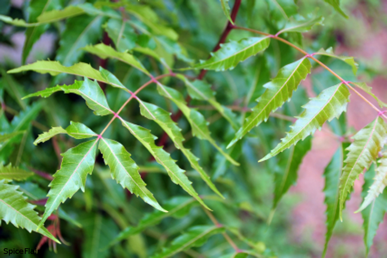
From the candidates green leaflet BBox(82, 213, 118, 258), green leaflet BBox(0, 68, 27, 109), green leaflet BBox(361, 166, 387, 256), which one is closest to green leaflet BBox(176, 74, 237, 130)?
green leaflet BBox(361, 166, 387, 256)

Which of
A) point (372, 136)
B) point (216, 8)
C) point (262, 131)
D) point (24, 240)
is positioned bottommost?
point (24, 240)

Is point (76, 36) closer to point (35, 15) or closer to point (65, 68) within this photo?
point (35, 15)


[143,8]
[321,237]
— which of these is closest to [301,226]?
[321,237]

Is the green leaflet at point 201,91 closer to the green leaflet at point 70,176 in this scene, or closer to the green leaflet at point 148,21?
the green leaflet at point 148,21

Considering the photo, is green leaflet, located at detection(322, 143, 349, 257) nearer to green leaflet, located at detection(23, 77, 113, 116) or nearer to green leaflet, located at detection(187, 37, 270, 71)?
green leaflet, located at detection(187, 37, 270, 71)

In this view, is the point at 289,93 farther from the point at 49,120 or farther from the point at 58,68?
the point at 49,120
